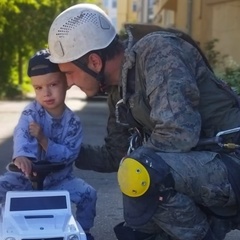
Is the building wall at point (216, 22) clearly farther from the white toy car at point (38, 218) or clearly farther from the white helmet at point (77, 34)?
the white toy car at point (38, 218)

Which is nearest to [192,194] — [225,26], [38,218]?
[38,218]

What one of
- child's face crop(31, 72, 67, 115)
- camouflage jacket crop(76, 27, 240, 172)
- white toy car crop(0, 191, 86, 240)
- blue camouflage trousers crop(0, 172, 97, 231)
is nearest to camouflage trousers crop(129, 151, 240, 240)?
camouflage jacket crop(76, 27, 240, 172)

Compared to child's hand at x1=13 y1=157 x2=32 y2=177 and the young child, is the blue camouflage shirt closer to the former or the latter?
the young child

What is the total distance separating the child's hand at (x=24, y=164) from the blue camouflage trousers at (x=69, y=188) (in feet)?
0.98

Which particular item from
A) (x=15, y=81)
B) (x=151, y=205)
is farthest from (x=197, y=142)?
(x=15, y=81)

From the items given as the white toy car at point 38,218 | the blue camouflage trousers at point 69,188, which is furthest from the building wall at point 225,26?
the white toy car at point 38,218

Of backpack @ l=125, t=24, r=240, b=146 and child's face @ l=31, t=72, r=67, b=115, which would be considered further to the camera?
child's face @ l=31, t=72, r=67, b=115

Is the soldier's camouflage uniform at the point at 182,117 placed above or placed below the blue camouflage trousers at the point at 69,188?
above

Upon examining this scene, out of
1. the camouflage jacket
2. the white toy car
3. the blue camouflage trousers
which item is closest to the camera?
the white toy car

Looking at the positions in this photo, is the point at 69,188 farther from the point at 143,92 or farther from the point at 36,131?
the point at 143,92

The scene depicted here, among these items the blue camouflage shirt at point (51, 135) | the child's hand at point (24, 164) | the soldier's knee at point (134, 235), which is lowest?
the soldier's knee at point (134, 235)

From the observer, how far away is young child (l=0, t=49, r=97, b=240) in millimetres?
4805

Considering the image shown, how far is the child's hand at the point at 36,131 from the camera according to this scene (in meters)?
4.82

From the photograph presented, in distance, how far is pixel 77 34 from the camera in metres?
4.62
